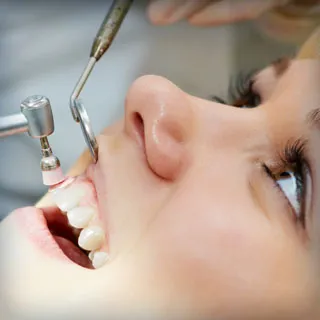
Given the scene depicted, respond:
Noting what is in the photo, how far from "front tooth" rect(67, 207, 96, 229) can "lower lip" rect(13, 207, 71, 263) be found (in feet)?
0.10

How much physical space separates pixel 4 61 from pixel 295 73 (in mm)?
483

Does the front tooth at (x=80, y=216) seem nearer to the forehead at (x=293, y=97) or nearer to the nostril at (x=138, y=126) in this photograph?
the nostril at (x=138, y=126)

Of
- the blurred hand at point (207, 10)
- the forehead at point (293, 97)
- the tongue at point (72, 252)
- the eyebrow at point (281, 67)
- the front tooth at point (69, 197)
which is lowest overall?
the tongue at point (72, 252)

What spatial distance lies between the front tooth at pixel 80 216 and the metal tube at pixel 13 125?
0.39 feet

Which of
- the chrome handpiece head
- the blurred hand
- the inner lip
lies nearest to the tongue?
the inner lip

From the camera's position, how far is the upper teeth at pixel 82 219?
1.96 feet

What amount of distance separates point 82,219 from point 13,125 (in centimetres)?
14

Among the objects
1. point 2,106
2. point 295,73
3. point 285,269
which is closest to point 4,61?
point 2,106

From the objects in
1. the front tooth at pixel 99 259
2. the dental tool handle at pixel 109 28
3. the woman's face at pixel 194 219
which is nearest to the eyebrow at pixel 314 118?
the woman's face at pixel 194 219

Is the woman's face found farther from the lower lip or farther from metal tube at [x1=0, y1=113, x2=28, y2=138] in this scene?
metal tube at [x1=0, y1=113, x2=28, y2=138]

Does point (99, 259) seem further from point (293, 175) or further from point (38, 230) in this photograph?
point (293, 175)

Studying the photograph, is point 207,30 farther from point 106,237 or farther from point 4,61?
point 106,237

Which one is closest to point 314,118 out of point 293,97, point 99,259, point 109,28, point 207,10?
point 293,97

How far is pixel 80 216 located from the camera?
0.63 meters
